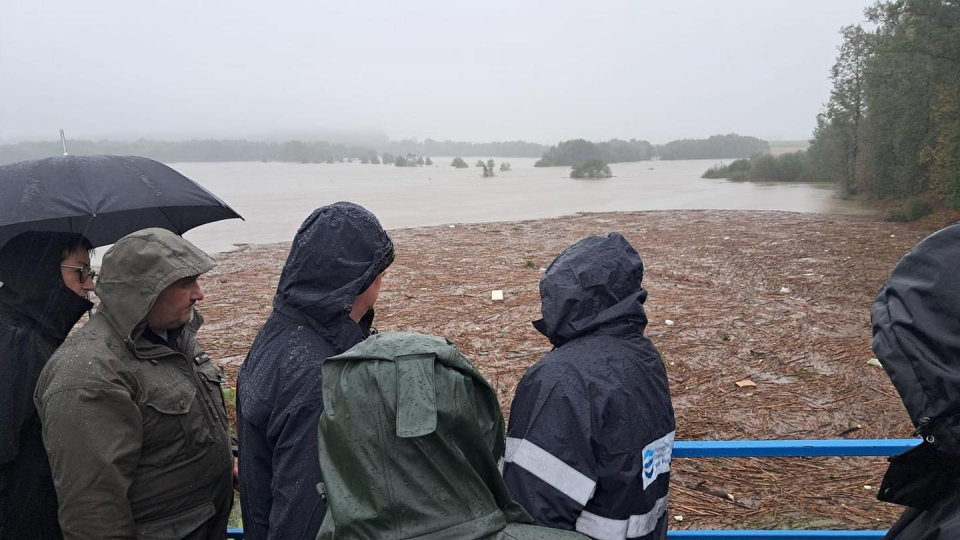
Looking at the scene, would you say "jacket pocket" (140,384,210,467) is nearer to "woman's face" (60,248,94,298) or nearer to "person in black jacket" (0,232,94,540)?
"person in black jacket" (0,232,94,540)

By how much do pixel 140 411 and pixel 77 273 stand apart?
0.80 meters

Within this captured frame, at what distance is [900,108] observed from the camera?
24.4 m

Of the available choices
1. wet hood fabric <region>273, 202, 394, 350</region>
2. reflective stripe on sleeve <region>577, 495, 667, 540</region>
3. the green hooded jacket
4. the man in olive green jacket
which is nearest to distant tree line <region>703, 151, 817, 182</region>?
reflective stripe on sleeve <region>577, 495, 667, 540</region>

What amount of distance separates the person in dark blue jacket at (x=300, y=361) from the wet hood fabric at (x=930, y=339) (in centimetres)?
153

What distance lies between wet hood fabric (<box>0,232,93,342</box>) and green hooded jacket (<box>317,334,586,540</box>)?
175cm

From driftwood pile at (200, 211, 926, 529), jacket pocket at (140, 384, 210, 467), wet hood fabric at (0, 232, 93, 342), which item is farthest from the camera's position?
driftwood pile at (200, 211, 926, 529)

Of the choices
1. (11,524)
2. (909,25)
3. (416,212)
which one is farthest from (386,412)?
(416,212)

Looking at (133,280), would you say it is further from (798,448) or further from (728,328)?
(728,328)

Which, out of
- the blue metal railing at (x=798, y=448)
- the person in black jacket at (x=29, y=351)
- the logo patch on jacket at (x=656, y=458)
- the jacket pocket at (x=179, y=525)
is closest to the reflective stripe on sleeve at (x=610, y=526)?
the logo patch on jacket at (x=656, y=458)

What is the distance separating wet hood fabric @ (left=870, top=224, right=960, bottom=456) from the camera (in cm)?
134

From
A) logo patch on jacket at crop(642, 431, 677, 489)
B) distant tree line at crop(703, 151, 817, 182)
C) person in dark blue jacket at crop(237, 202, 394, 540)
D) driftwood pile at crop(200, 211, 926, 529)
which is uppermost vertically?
distant tree line at crop(703, 151, 817, 182)

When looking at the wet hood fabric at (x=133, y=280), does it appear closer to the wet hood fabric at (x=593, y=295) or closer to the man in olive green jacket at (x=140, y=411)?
the man in olive green jacket at (x=140, y=411)

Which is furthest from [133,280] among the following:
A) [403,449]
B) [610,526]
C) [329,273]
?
[610,526]

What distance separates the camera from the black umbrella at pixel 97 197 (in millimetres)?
2740
